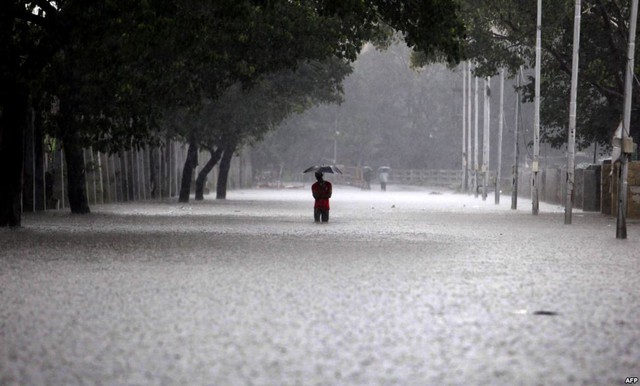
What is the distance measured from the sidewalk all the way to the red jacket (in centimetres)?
784

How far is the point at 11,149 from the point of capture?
2656cm

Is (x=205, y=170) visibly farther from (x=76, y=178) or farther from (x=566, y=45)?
(x=76, y=178)

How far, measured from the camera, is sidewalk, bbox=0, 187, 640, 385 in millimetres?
8391

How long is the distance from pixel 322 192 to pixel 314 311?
20295 millimetres

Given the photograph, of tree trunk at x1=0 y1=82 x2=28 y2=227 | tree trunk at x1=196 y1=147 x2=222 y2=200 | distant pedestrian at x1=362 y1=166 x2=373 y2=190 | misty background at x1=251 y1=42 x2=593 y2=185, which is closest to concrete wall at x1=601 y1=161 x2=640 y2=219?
tree trunk at x1=0 y1=82 x2=28 y2=227

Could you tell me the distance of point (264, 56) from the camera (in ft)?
107

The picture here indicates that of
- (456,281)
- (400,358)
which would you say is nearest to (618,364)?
(400,358)

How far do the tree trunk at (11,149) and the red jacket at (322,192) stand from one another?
299 inches

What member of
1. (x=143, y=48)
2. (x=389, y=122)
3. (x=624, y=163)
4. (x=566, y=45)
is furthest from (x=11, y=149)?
(x=389, y=122)

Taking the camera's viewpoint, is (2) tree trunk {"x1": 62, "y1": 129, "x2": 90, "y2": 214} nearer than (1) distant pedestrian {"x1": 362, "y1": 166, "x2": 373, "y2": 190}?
Yes

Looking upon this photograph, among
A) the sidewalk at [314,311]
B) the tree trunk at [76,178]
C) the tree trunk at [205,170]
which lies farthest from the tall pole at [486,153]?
the sidewalk at [314,311]

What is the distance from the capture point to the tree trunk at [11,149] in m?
26.5

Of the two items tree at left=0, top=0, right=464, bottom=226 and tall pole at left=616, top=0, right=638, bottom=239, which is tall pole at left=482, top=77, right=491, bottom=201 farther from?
tall pole at left=616, top=0, right=638, bottom=239

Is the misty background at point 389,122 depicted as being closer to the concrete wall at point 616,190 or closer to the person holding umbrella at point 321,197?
the concrete wall at point 616,190
